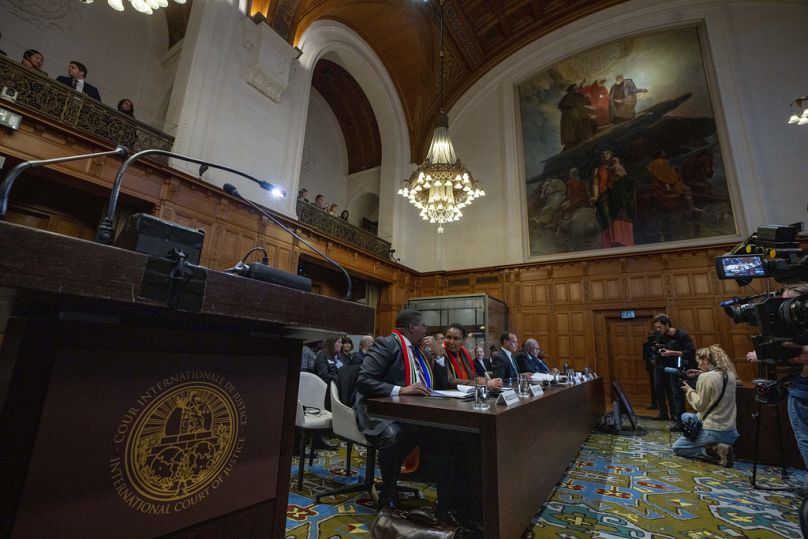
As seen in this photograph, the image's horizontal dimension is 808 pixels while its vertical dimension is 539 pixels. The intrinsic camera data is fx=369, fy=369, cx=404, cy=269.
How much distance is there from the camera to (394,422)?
278 cm

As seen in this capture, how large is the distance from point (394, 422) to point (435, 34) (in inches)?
458

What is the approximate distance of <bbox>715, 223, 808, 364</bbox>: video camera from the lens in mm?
2584

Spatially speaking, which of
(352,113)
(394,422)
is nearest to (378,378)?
(394,422)

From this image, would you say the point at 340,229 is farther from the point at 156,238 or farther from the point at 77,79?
the point at 156,238

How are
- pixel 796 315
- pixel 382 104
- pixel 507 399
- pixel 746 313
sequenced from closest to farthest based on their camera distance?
pixel 507 399, pixel 796 315, pixel 746 313, pixel 382 104

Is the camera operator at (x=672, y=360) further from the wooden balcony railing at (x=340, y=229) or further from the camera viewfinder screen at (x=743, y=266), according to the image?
the wooden balcony railing at (x=340, y=229)

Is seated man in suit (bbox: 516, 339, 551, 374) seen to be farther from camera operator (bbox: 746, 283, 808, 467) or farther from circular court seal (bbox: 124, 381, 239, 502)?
circular court seal (bbox: 124, 381, 239, 502)

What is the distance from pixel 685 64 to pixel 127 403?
43.8 ft

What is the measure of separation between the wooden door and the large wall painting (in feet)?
7.07

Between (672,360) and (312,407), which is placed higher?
(672,360)

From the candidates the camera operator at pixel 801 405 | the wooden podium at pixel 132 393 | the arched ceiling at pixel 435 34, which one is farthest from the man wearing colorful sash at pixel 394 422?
the arched ceiling at pixel 435 34

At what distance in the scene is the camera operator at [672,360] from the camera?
5969 mm

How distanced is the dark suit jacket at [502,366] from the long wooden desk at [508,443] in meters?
2.13

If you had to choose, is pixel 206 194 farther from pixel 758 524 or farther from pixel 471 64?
pixel 471 64
